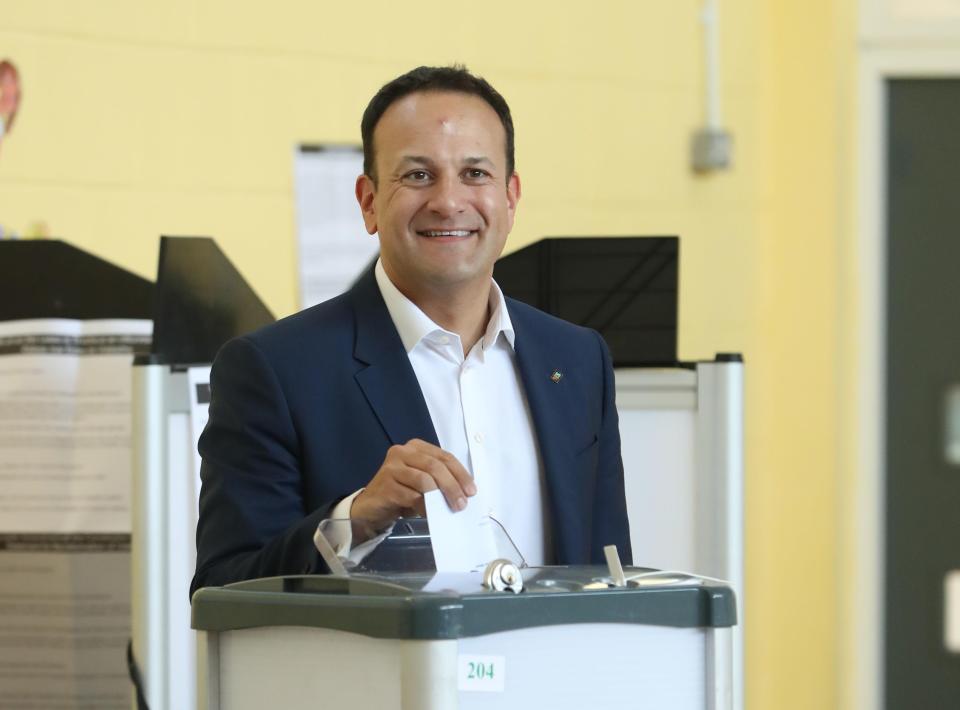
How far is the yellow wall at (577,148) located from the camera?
2.90 meters

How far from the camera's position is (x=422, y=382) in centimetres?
169

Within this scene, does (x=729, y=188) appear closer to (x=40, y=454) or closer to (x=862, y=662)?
(x=862, y=662)

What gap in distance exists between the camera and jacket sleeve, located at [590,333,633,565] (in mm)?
1775

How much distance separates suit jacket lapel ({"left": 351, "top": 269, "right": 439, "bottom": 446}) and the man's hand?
0.98 ft

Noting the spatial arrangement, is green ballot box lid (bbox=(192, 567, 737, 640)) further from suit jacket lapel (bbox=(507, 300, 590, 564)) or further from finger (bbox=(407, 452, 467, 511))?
suit jacket lapel (bbox=(507, 300, 590, 564))

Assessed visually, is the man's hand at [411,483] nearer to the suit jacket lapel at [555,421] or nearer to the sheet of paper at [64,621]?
the suit jacket lapel at [555,421]

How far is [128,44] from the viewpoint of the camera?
2.94 meters

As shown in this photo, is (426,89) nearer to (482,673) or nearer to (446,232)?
(446,232)

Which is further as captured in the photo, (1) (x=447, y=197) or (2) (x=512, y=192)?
(2) (x=512, y=192)

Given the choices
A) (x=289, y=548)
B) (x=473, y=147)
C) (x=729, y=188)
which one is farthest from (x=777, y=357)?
(x=289, y=548)

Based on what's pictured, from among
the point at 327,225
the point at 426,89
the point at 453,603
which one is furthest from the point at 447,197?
the point at 327,225

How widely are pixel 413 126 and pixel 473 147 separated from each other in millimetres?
74

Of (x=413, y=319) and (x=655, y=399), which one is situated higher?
(x=413, y=319)

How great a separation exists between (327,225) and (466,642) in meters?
2.22
